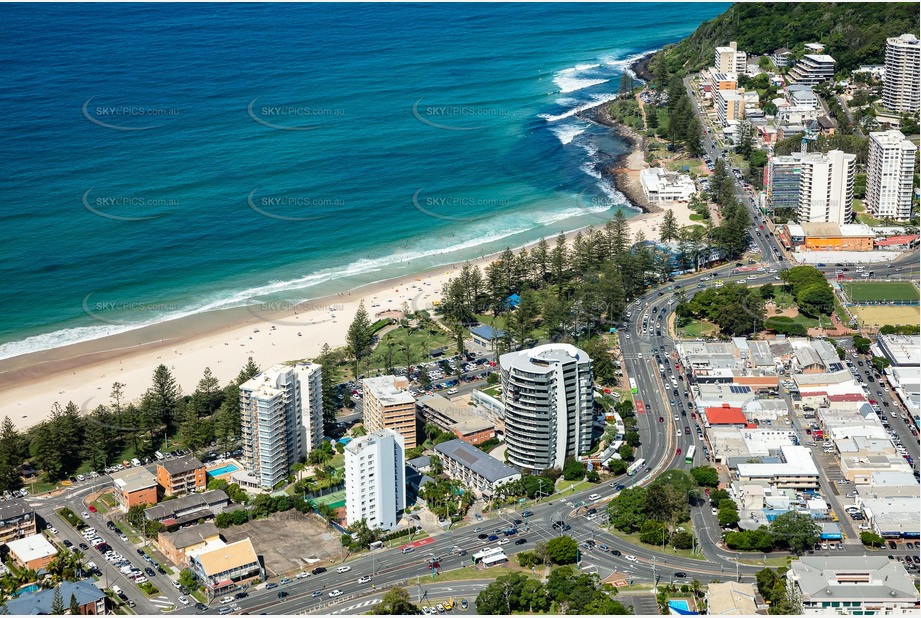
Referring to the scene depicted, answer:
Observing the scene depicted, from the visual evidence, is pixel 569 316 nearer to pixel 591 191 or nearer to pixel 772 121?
pixel 591 191

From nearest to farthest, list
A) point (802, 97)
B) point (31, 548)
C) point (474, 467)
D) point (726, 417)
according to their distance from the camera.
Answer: point (31, 548), point (474, 467), point (726, 417), point (802, 97)

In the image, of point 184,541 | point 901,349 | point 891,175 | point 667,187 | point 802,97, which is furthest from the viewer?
point 802,97

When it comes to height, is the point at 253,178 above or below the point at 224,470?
above

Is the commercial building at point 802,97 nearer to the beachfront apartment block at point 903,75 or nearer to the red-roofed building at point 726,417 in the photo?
the beachfront apartment block at point 903,75

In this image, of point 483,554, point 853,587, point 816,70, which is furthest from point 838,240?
point 483,554

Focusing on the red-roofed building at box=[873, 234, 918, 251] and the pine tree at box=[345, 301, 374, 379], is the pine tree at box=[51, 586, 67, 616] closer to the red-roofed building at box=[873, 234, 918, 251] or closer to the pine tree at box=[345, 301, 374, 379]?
the pine tree at box=[345, 301, 374, 379]

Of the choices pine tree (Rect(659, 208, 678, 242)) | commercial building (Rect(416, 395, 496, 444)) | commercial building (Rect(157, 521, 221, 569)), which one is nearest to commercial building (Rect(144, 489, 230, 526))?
commercial building (Rect(157, 521, 221, 569))

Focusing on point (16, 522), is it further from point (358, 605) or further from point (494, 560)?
point (494, 560)
